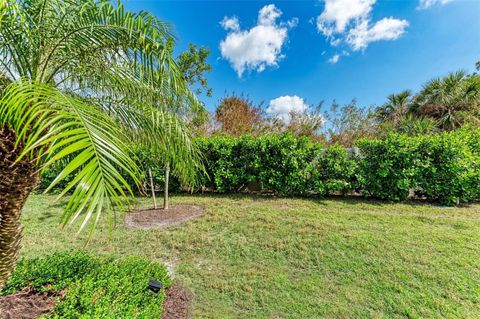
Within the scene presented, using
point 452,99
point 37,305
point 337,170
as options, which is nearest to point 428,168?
point 337,170

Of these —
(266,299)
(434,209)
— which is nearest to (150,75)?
(266,299)

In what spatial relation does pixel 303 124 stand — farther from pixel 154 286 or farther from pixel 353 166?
pixel 154 286

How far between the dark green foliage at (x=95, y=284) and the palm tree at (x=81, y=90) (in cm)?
42

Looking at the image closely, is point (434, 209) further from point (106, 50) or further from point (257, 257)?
point (106, 50)

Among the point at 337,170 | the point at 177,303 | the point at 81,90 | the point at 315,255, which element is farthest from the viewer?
the point at 337,170

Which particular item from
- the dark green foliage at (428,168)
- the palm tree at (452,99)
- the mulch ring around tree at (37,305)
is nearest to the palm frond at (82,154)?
the mulch ring around tree at (37,305)

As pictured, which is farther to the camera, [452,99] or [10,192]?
[452,99]

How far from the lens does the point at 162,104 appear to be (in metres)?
2.87

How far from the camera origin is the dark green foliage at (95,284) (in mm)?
1838

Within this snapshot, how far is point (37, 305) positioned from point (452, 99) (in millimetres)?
17690

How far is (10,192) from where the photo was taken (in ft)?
6.13

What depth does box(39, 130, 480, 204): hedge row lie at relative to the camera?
6051 mm

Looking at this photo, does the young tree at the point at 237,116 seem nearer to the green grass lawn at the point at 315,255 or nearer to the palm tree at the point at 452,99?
the green grass lawn at the point at 315,255

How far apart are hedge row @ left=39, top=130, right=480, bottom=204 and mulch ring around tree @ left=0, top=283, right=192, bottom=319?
3.60 m
